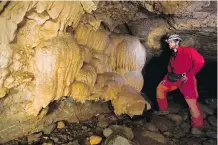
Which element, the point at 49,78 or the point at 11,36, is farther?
the point at 49,78

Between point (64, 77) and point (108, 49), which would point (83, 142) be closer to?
point (64, 77)

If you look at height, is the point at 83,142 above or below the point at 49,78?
below

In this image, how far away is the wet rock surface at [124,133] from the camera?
4445mm

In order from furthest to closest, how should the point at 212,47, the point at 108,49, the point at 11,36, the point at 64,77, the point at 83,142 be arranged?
the point at 212,47 < the point at 108,49 < the point at 83,142 < the point at 64,77 < the point at 11,36

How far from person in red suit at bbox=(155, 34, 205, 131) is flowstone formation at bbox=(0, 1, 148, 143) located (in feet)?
3.24

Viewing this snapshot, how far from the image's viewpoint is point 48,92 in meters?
4.02

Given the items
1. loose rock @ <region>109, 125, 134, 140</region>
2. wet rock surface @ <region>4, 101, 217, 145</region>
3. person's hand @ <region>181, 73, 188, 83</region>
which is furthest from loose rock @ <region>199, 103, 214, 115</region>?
loose rock @ <region>109, 125, 134, 140</region>

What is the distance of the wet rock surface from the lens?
175 inches

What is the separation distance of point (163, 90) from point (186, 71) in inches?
27.9

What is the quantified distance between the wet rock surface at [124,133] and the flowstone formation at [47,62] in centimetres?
22

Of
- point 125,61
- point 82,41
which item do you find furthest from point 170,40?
point 82,41

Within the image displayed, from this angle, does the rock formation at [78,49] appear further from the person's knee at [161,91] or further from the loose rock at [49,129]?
the person's knee at [161,91]

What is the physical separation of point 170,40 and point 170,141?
1.94 metres

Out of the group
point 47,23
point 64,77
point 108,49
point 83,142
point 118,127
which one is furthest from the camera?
point 108,49
